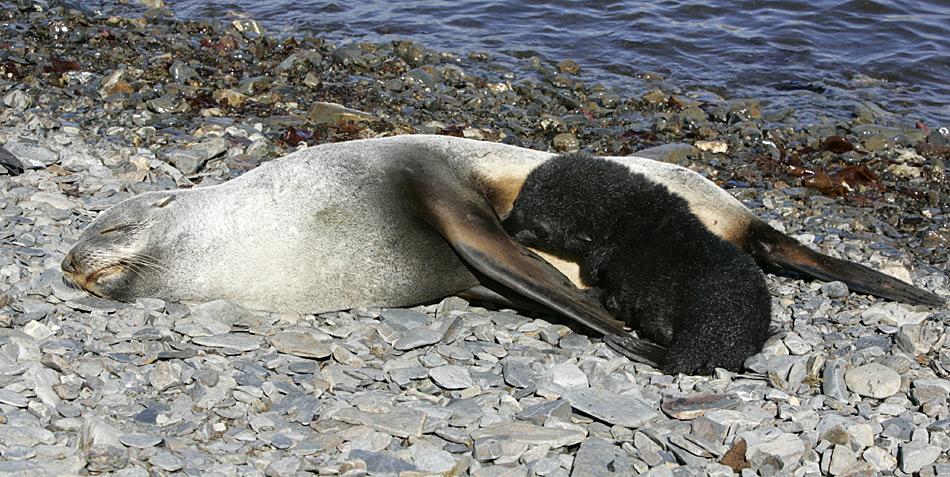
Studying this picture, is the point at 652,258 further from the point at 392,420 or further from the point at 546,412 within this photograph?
the point at 392,420

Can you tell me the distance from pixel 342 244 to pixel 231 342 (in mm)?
923

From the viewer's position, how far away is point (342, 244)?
5.27 m

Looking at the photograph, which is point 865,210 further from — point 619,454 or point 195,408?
point 195,408

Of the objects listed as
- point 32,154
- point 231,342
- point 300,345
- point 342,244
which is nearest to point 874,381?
point 300,345

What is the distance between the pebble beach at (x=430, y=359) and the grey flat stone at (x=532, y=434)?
1cm

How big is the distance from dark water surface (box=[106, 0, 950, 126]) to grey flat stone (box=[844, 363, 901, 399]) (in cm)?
588

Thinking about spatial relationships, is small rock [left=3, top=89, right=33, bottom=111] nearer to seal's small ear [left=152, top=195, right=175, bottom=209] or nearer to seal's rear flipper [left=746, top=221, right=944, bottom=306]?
seal's small ear [left=152, top=195, right=175, bottom=209]

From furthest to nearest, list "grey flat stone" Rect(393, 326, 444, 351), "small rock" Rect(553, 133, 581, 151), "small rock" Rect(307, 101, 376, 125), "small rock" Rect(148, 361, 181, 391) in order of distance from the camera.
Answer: "small rock" Rect(307, 101, 376, 125) → "small rock" Rect(553, 133, 581, 151) → "grey flat stone" Rect(393, 326, 444, 351) → "small rock" Rect(148, 361, 181, 391)

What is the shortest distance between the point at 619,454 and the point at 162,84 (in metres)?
7.06

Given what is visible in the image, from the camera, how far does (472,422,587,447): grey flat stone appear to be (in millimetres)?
3682

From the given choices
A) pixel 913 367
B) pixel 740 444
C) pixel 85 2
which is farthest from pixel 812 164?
pixel 85 2

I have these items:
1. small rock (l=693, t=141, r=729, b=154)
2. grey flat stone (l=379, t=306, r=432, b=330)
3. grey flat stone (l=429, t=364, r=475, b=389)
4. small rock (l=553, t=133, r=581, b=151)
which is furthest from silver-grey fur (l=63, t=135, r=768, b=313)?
small rock (l=693, t=141, r=729, b=154)

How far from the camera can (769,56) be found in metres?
11.9

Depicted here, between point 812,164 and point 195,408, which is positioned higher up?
point 195,408
